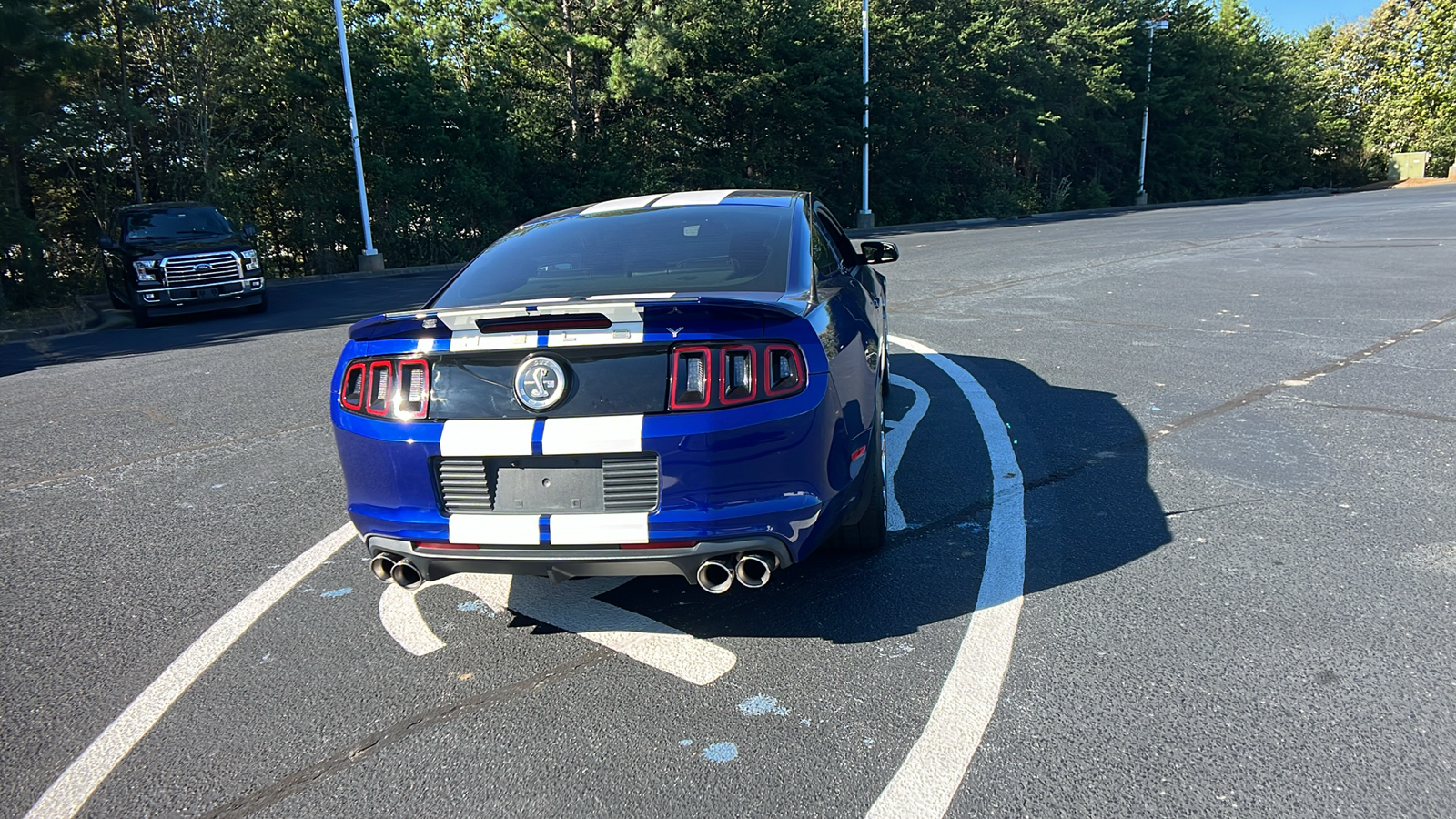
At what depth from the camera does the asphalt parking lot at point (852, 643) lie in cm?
245

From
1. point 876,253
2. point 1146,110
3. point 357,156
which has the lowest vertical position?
point 876,253

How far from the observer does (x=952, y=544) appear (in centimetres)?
396

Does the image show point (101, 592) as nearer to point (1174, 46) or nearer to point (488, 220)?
point (488, 220)

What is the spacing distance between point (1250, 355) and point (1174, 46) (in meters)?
46.5

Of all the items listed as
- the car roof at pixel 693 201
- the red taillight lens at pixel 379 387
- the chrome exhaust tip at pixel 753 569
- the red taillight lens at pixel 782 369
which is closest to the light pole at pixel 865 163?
the car roof at pixel 693 201

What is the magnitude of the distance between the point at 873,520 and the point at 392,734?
196cm

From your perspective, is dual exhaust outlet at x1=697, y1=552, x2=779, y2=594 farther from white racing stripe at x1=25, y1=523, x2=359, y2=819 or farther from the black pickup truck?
the black pickup truck

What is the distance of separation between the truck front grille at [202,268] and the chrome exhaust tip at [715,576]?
13.4m

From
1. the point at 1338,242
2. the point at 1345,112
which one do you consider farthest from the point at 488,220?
the point at 1345,112

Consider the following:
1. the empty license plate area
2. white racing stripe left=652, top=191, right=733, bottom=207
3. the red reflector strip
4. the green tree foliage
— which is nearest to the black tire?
the red reflector strip

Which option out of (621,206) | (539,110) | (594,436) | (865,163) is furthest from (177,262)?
(865,163)

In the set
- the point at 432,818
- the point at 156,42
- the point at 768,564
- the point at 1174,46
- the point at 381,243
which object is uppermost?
the point at 1174,46

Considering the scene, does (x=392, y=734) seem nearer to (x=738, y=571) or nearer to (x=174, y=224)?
(x=738, y=571)

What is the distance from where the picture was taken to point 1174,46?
4619 centimetres
